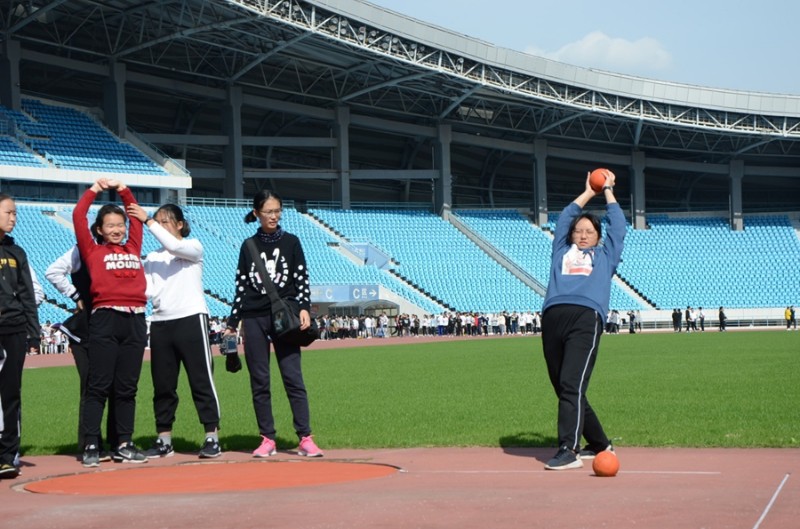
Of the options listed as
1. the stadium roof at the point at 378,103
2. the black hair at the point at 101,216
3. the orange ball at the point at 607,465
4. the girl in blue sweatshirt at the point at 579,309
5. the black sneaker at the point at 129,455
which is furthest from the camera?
the stadium roof at the point at 378,103

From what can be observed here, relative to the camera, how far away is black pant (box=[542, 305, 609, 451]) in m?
9.22

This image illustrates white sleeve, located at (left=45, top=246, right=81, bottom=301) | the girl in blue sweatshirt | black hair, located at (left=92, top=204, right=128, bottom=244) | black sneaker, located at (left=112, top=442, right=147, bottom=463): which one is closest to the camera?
the girl in blue sweatshirt

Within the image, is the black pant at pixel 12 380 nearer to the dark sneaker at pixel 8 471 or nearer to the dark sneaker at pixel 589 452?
the dark sneaker at pixel 8 471

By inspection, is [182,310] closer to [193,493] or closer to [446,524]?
[193,493]

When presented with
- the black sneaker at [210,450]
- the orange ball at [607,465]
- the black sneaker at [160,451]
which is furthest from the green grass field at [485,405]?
the orange ball at [607,465]

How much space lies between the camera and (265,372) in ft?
35.3

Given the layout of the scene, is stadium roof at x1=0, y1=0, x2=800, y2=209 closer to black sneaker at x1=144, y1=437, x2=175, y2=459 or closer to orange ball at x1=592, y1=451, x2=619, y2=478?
black sneaker at x1=144, y1=437, x2=175, y2=459

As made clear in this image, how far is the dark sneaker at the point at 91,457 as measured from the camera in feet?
33.1

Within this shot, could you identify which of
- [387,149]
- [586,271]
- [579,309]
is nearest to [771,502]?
[579,309]

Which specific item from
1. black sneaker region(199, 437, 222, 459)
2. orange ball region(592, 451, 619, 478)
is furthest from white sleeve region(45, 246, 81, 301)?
orange ball region(592, 451, 619, 478)

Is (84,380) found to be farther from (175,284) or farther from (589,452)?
(589,452)

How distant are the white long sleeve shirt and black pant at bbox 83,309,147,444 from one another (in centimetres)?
27

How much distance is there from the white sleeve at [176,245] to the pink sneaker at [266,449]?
1.71 m

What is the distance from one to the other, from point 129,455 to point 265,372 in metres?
1.35
